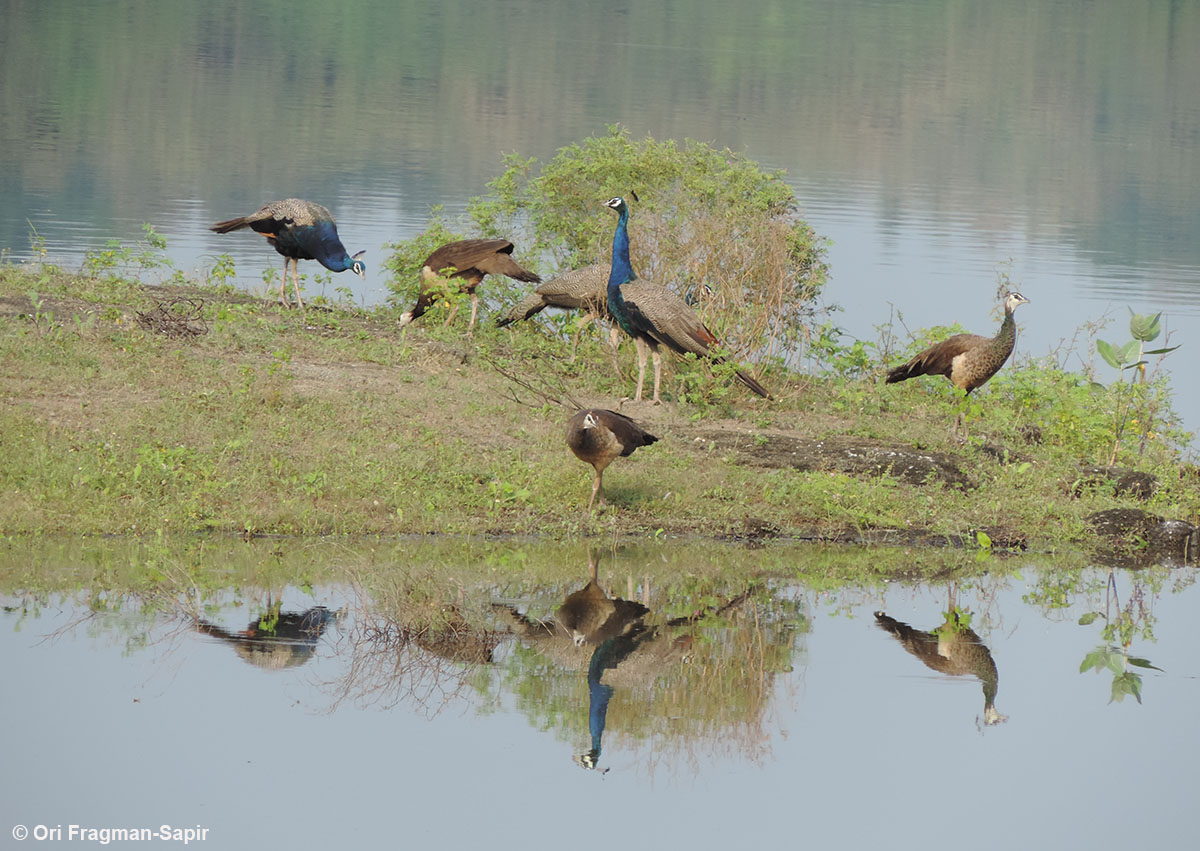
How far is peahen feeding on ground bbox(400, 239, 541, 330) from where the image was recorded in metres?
16.5

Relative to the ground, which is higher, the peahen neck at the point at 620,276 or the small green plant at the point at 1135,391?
the peahen neck at the point at 620,276

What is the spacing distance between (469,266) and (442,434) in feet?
12.6

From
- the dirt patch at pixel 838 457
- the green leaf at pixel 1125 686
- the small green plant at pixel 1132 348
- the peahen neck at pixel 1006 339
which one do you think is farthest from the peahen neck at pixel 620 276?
the green leaf at pixel 1125 686

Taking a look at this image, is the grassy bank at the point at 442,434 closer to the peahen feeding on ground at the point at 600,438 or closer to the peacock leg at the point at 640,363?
the peacock leg at the point at 640,363

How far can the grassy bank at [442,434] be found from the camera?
1155 centimetres

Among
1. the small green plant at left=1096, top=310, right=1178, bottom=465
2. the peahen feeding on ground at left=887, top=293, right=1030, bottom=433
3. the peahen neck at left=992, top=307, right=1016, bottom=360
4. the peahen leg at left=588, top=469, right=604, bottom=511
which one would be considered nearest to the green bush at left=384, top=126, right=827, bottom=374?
the peahen feeding on ground at left=887, top=293, right=1030, bottom=433

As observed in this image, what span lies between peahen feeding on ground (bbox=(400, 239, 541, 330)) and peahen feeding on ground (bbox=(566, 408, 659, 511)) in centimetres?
493

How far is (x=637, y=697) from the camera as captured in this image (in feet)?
29.1

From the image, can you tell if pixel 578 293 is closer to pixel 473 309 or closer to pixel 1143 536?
pixel 473 309

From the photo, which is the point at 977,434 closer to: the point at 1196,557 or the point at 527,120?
the point at 1196,557

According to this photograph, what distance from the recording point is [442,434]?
42.9 feet

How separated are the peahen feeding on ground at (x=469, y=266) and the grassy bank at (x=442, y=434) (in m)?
0.35

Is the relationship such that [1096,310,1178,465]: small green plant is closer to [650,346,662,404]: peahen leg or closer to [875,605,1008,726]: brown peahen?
[650,346,662,404]: peahen leg

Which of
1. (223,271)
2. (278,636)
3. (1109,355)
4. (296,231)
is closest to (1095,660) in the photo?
(278,636)
